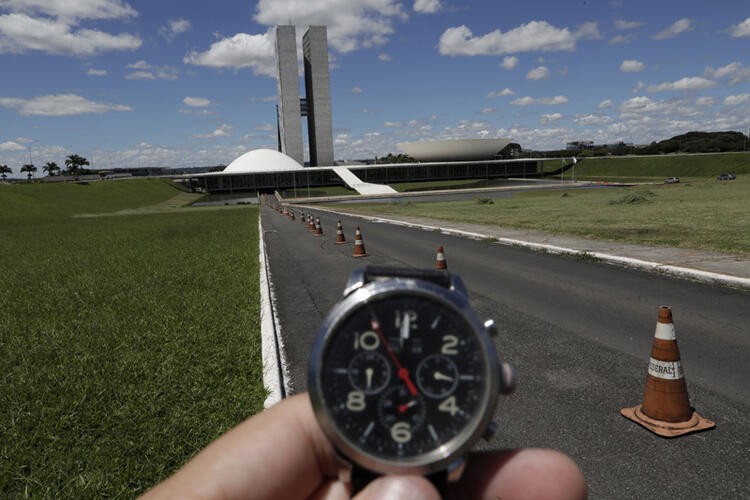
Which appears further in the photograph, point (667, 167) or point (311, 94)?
point (311, 94)

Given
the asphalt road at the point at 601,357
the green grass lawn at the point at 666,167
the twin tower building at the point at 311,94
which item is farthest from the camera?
the twin tower building at the point at 311,94

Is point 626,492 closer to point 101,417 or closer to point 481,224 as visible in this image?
point 101,417

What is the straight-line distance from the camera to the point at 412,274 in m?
1.61

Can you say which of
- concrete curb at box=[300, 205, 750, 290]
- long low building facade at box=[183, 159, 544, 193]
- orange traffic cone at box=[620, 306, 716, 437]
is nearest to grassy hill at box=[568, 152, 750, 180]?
long low building facade at box=[183, 159, 544, 193]

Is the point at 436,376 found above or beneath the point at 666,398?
above

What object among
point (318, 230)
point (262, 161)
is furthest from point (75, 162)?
point (318, 230)

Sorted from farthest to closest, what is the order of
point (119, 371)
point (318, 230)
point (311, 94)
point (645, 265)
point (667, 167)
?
point (311, 94) → point (667, 167) → point (318, 230) → point (645, 265) → point (119, 371)

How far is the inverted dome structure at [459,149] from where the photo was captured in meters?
143

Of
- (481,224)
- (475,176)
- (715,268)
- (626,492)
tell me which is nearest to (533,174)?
(475,176)

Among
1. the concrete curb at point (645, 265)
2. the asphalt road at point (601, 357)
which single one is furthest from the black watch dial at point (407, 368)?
the concrete curb at point (645, 265)

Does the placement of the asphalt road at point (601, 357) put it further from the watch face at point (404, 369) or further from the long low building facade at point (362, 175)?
the long low building facade at point (362, 175)

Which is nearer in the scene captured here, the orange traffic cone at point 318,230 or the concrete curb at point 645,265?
the concrete curb at point 645,265

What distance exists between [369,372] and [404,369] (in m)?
0.11

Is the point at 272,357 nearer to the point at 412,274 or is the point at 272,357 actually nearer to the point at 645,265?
the point at 412,274
